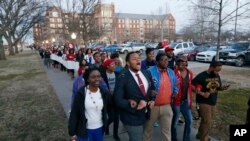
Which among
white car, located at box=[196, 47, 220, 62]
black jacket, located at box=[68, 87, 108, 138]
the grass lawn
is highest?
black jacket, located at box=[68, 87, 108, 138]

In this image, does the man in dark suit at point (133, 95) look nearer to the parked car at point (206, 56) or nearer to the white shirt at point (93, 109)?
the white shirt at point (93, 109)

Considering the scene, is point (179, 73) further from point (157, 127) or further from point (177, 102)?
point (157, 127)

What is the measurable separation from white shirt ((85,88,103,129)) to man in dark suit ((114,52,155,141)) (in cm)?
24

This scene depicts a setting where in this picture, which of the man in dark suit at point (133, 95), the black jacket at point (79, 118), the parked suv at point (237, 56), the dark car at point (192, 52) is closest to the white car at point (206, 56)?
the parked suv at point (237, 56)

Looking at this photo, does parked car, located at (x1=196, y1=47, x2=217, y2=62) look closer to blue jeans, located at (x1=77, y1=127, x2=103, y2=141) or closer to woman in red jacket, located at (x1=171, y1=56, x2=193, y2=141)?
woman in red jacket, located at (x1=171, y1=56, x2=193, y2=141)

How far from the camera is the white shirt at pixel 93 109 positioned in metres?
3.42

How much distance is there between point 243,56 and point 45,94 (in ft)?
Answer: 50.9

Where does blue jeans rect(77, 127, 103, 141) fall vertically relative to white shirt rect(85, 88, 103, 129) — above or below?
below

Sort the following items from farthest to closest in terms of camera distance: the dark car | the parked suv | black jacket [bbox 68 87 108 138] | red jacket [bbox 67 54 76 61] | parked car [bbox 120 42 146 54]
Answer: parked car [bbox 120 42 146 54], the dark car, the parked suv, red jacket [bbox 67 54 76 61], black jacket [bbox 68 87 108 138]

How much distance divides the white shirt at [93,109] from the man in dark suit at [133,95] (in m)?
0.24

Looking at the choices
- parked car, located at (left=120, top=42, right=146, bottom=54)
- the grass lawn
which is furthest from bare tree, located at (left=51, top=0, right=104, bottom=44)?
the grass lawn

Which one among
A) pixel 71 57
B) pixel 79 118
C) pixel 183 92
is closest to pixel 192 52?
pixel 71 57

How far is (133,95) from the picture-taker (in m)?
3.50

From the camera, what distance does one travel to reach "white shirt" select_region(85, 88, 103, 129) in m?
3.42
